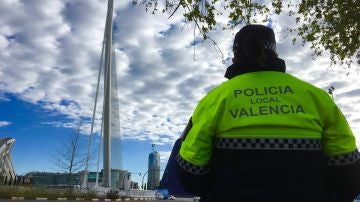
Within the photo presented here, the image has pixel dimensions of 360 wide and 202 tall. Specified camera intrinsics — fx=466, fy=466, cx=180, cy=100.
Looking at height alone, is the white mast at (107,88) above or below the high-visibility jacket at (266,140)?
above

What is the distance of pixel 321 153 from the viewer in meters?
1.91

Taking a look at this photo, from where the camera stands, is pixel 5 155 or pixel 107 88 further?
pixel 5 155

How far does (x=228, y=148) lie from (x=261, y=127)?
0.52 feet

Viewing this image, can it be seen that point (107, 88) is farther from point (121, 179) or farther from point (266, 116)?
point (266, 116)

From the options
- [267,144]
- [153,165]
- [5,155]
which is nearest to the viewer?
[267,144]

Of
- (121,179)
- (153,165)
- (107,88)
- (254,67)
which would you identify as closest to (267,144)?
(254,67)

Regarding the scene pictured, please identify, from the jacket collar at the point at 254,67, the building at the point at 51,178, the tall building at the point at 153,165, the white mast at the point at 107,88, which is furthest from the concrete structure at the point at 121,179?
the jacket collar at the point at 254,67

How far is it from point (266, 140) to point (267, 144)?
16 millimetres

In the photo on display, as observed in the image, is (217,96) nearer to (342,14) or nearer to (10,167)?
(342,14)

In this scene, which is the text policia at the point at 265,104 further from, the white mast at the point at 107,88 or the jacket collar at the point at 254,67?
the white mast at the point at 107,88

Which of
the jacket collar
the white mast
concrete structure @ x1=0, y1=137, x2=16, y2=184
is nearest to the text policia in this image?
the jacket collar

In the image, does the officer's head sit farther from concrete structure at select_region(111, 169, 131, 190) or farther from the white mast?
concrete structure at select_region(111, 169, 131, 190)

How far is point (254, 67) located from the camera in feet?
6.84

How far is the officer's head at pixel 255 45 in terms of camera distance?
6.80ft
